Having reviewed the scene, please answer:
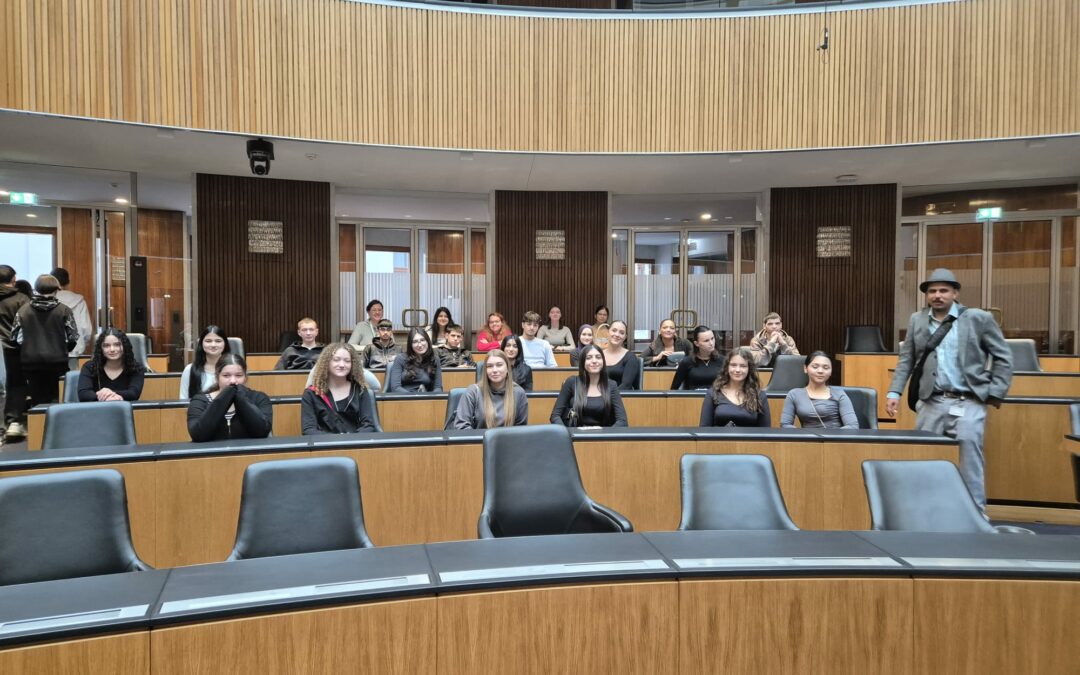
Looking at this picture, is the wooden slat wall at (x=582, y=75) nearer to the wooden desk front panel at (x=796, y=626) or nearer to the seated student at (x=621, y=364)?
the seated student at (x=621, y=364)

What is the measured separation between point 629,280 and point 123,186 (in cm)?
796

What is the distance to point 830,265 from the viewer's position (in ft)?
36.0

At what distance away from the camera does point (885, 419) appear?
845 cm

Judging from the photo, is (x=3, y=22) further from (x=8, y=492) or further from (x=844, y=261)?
(x=844, y=261)

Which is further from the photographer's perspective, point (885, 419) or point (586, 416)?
point (885, 419)

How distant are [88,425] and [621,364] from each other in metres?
3.95

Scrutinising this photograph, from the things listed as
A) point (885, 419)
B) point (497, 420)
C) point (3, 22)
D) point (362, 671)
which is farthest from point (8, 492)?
point (885, 419)

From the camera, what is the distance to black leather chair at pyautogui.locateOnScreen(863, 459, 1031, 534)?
2934 millimetres

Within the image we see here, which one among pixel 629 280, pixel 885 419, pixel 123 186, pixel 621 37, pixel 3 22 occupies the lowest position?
pixel 885 419

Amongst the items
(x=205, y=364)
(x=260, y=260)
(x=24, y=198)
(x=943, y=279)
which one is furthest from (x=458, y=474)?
(x=24, y=198)

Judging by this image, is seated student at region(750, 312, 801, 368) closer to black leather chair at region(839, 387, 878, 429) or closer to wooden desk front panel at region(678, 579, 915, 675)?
black leather chair at region(839, 387, 878, 429)

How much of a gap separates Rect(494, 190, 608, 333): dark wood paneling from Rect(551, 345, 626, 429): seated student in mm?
6658

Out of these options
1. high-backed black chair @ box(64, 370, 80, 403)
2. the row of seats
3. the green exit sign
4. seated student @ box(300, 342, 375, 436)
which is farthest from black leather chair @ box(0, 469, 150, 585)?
the green exit sign

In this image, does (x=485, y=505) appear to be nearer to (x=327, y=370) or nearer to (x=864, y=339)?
(x=327, y=370)
